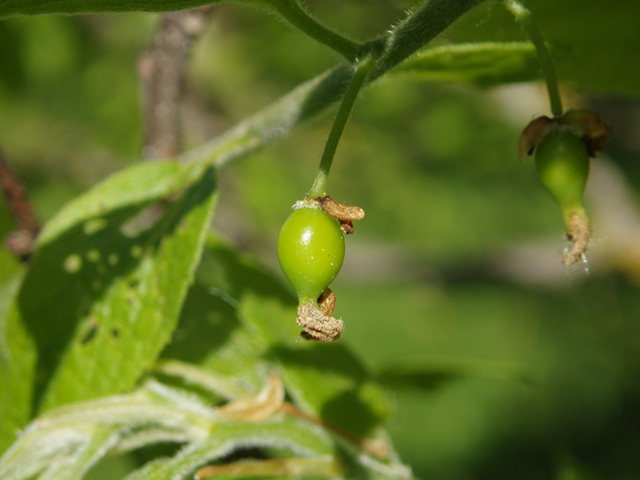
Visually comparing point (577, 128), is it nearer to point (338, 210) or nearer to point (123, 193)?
point (338, 210)

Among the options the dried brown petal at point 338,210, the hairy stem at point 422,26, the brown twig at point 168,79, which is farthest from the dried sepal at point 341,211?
the brown twig at point 168,79

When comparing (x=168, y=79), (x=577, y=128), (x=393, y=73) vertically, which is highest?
(x=168, y=79)

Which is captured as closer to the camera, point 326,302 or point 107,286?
point 326,302

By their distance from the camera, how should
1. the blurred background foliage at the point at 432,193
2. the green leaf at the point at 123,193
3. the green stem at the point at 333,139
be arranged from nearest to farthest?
1. the green stem at the point at 333,139
2. the green leaf at the point at 123,193
3. the blurred background foliage at the point at 432,193

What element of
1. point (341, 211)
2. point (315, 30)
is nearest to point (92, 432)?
point (341, 211)

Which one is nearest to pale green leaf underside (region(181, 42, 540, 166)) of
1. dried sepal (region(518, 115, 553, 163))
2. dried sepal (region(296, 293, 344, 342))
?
dried sepal (region(518, 115, 553, 163))

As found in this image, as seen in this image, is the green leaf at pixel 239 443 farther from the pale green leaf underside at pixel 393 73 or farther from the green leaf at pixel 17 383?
the pale green leaf underside at pixel 393 73

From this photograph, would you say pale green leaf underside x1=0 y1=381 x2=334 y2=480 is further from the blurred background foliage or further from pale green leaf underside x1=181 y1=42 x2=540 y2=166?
the blurred background foliage
